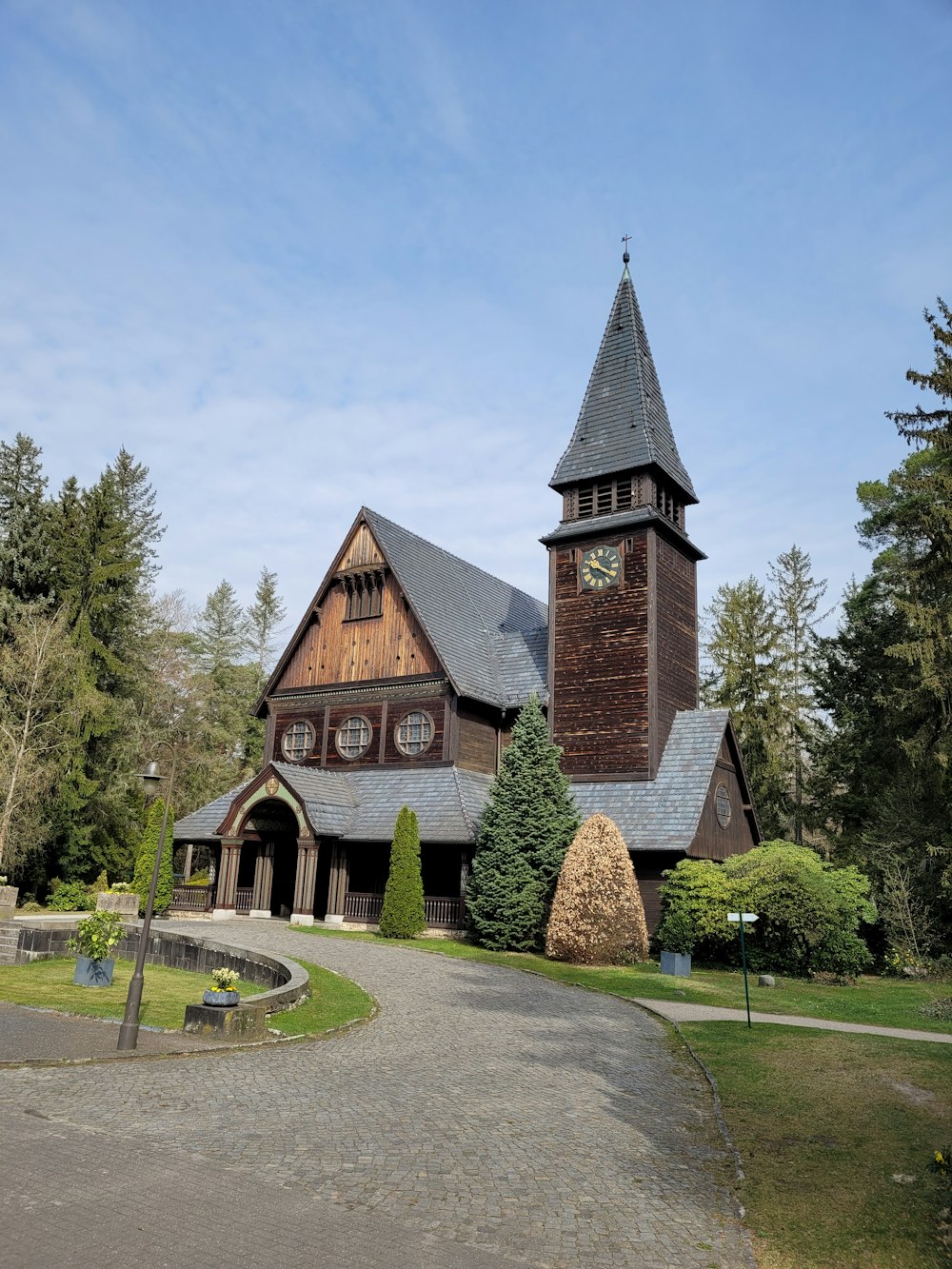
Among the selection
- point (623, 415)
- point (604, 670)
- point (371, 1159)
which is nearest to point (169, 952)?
point (371, 1159)

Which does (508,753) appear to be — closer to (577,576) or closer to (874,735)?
(577,576)

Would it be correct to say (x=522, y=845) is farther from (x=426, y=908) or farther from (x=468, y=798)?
(x=426, y=908)

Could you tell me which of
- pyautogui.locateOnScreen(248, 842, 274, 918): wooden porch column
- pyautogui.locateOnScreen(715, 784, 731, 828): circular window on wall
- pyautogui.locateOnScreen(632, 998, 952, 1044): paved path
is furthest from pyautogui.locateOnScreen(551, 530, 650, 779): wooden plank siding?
pyautogui.locateOnScreen(632, 998, 952, 1044): paved path

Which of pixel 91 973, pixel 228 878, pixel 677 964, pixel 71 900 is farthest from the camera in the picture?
pixel 228 878

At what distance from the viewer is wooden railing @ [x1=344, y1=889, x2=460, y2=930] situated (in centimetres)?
2742

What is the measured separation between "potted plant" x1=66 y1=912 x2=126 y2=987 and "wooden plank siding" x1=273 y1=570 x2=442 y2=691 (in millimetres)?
15494

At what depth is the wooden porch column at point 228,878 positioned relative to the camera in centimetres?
2978

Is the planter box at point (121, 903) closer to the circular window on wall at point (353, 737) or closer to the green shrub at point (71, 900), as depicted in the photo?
the green shrub at point (71, 900)

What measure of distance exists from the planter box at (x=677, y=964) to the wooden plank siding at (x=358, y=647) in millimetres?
12428

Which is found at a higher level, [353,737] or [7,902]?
[353,737]

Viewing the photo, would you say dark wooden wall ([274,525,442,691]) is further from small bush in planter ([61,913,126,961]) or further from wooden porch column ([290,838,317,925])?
small bush in planter ([61,913,126,961])

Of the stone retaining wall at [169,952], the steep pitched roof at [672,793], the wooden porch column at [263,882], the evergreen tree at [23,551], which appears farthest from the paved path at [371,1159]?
the evergreen tree at [23,551]

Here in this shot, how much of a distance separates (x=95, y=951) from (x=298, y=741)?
1765 cm

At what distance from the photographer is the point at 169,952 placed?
2059 centimetres
